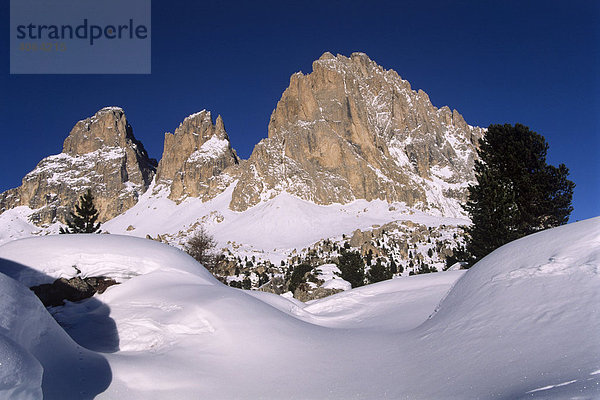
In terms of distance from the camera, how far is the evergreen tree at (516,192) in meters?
19.4

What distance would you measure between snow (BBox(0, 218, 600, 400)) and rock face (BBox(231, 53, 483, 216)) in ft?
452

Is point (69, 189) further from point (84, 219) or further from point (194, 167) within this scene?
point (84, 219)

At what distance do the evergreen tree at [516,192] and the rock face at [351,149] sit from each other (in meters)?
124

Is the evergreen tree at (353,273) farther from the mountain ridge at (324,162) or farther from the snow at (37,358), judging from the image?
the mountain ridge at (324,162)

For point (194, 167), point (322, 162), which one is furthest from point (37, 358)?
point (194, 167)

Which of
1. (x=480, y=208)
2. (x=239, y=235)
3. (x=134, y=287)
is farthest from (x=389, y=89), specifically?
(x=134, y=287)

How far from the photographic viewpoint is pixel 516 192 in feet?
65.9

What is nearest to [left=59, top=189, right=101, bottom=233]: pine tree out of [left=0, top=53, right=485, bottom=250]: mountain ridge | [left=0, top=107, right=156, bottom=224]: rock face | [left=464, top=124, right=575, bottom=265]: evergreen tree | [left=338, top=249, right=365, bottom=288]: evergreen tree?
[left=338, top=249, right=365, bottom=288]: evergreen tree

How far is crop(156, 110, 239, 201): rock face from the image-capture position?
18088 cm

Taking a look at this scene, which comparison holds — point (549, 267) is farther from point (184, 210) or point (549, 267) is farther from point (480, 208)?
point (184, 210)

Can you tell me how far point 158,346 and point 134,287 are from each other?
224 cm

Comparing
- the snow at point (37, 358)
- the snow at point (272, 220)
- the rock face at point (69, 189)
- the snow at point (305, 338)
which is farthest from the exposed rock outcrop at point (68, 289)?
the rock face at point (69, 189)

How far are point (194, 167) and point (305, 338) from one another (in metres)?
188

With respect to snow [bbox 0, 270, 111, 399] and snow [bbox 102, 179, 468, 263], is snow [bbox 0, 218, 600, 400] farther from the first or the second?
snow [bbox 102, 179, 468, 263]
